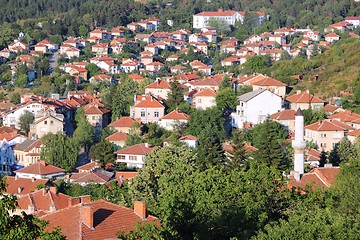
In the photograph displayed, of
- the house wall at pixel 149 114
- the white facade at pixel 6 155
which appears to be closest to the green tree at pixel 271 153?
the house wall at pixel 149 114

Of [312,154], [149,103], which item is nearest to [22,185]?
[312,154]

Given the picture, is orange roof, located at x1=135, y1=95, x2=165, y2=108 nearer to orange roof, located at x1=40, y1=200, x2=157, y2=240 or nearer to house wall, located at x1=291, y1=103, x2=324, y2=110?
house wall, located at x1=291, y1=103, x2=324, y2=110

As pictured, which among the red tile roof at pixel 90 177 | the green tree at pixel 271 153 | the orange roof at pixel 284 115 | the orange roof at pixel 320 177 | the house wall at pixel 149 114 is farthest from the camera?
the house wall at pixel 149 114

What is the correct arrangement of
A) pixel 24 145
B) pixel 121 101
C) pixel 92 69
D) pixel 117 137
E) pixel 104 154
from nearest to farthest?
pixel 104 154 → pixel 117 137 → pixel 24 145 → pixel 121 101 → pixel 92 69

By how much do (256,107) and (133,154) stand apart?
6.94 m

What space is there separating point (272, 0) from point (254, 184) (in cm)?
7815

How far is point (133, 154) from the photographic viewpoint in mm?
32719

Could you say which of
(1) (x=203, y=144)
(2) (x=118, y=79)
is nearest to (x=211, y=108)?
(1) (x=203, y=144)

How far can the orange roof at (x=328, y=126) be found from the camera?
108 ft

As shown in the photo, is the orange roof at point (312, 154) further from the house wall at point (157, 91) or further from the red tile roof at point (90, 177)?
the house wall at point (157, 91)

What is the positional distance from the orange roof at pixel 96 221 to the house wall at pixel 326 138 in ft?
64.6

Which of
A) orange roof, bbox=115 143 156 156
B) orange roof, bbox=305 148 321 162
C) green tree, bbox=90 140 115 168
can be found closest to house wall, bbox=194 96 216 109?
orange roof, bbox=115 143 156 156

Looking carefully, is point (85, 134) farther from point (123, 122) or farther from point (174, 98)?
point (174, 98)

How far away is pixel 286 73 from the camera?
151 ft
